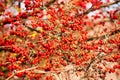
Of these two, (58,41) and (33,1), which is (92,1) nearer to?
(33,1)

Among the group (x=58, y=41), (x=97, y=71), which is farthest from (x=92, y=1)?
(x=97, y=71)

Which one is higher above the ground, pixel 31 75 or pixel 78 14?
pixel 78 14

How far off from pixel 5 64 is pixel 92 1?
14.9 feet

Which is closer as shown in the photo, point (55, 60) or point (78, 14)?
point (55, 60)

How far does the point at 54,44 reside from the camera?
9.98 meters

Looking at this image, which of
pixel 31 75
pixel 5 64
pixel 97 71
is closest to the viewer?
pixel 97 71

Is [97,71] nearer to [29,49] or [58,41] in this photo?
[58,41]

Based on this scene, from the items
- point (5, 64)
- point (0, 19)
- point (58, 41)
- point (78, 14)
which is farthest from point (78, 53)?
point (0, 19)

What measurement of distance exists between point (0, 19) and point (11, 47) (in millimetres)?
1748

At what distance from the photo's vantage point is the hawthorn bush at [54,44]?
9.51m

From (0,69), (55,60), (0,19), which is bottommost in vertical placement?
(0,69)

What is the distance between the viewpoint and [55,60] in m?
9.84

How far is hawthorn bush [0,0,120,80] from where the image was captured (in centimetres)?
951

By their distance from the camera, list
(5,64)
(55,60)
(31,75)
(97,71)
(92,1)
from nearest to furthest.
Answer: (97,71) → (55,60) → (31,75) → (5,64) → (92,1)
